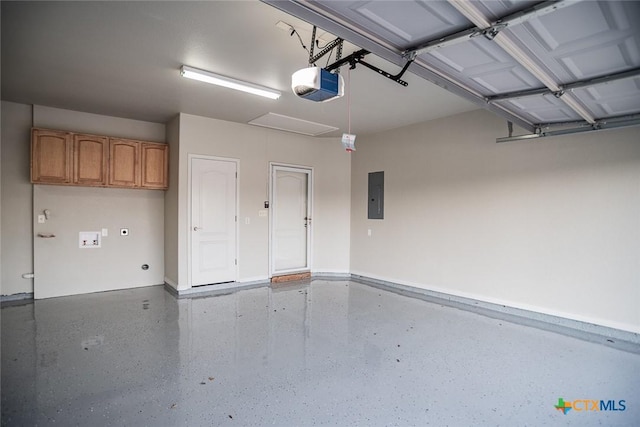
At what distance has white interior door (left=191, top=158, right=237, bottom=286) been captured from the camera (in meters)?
5.29

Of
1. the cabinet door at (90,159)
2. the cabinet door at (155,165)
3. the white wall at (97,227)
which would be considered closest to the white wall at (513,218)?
the cabinet door at (155,165)

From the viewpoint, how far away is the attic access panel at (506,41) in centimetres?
167

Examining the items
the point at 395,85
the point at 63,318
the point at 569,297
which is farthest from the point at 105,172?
the point at 569,297

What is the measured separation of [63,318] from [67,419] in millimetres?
2380

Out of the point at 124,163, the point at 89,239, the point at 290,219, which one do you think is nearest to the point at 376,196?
the point at 290,219

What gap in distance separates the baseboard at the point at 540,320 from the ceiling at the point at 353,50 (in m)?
2.20

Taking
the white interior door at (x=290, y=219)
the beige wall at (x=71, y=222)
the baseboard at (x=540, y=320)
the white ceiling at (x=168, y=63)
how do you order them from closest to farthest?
the white ceiling at (x=168, y=63) < the baseboard at (x=540, y=320) < the beige wall at (x=71, y=222) < the white interior door at (x=290, y=219)

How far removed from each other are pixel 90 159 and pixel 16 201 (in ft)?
3.78

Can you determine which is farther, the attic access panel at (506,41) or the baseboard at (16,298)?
the baseboard at (16,298)

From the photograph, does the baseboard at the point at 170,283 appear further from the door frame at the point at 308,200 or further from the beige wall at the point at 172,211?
the door frame at the point at 308,200

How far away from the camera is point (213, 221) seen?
18.0 feet

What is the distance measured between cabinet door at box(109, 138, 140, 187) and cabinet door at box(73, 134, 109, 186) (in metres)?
0.09

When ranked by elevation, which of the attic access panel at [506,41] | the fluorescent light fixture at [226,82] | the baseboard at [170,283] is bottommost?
the baseboard at [170,283]

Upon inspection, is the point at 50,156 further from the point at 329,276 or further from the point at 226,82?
the point at 329,276
